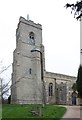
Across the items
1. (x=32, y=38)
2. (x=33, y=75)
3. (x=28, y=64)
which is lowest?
(x=33, y=75)

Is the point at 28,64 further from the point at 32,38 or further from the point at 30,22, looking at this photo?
the point at 30,22

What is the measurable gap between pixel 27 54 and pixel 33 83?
21.4 feet

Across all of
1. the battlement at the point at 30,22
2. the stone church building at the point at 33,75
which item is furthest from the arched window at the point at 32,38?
the battlement at the point at 30,22

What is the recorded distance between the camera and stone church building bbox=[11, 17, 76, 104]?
58.6m

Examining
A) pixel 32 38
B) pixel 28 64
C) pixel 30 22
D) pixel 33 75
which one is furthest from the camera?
pixel 30 22

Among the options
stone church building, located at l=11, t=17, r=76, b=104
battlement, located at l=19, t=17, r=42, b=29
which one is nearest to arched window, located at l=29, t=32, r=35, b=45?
stone church building, located at l=11, t=17, r=76, b=104

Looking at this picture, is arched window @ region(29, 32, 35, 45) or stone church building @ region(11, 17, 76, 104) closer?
stone church building @ region(11, 17, 76, 104)

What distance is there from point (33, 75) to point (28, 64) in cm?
261

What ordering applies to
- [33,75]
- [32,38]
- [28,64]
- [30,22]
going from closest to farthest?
1. [33,75]
2. [28,64]
3. [32,38]
4. [30,22]

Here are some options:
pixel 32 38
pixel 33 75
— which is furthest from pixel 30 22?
pixel 33 75

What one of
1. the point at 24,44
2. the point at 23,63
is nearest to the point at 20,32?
the point at 24,44

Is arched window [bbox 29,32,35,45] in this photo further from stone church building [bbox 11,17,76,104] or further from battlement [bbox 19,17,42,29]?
battlement [bbox 19,17,42,29]

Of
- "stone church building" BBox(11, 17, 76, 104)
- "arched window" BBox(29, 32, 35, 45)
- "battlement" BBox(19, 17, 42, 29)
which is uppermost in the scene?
"battlement" BBox(19, 17, 42, 29)

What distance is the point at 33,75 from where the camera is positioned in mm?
60688
